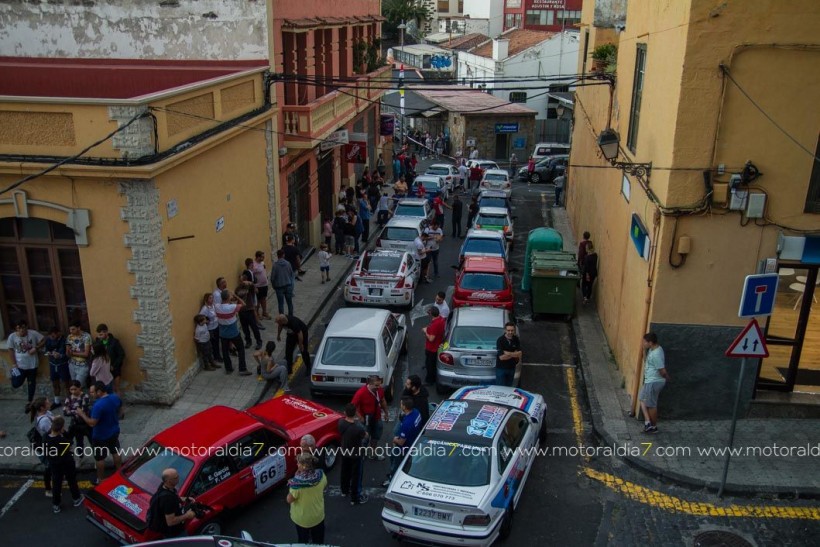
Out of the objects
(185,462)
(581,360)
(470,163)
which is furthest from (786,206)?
(470,163)

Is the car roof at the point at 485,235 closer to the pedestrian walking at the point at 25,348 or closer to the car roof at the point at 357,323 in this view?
the car roof at the point at 357,323

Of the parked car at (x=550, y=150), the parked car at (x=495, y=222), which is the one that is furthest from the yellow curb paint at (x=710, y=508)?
the parked car at (x=550, y=150)

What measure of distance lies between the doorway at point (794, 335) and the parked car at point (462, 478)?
4569mm

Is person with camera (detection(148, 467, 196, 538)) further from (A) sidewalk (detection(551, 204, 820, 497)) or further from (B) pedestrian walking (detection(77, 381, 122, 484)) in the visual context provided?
(A) sidewalk (detection(551, 204, 820, 497))

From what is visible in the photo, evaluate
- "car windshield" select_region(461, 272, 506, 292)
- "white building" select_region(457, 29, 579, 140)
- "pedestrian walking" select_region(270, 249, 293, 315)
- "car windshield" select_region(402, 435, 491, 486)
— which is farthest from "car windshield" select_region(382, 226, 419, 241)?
"white building" select_region(457, 29, 579, 140)

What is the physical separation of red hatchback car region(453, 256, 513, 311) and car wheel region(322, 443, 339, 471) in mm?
5771

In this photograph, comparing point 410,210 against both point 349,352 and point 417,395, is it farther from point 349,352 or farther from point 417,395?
point 417,395

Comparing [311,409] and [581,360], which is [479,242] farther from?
[311,409]

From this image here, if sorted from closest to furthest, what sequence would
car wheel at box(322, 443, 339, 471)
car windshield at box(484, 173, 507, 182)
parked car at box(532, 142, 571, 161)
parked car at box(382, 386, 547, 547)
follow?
parked car at box(382, 386, 547, 547) < car wheel at box(322, 443, 339, 471) < car windshield at box(484, 173, 507, 182) < parked car at box(532, 142, 571, 161)

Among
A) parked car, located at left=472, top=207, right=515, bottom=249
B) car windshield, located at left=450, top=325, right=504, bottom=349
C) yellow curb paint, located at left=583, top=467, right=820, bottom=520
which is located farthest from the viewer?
parked car, located at left=472, top=207, right=515, bottom=249

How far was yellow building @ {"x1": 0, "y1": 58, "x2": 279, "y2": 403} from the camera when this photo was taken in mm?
11203

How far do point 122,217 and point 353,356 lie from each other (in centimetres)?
446

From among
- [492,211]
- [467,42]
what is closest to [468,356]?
[492,211]

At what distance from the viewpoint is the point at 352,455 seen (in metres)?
9.58
